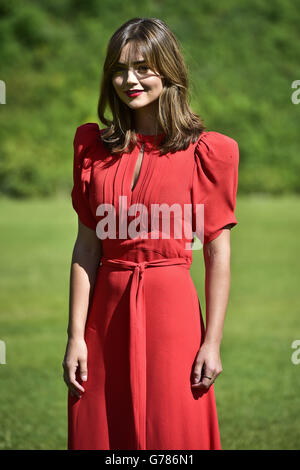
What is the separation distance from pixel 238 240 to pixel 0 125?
43.0 ft

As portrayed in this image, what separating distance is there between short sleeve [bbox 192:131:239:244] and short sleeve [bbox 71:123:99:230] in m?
0.30

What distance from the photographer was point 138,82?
203 centimetres

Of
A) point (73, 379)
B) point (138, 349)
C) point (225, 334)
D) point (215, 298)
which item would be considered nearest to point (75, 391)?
point (73, 379)

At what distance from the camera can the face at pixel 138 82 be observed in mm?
2021

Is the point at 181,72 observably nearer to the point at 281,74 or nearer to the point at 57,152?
the point at 57,152

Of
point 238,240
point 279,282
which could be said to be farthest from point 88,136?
point 238,240

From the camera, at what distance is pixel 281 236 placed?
49.9ft

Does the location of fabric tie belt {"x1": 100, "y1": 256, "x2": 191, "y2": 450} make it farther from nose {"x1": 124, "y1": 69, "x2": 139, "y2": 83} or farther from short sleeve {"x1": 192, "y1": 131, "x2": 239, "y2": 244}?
nose {"x1": 124, "y1": 69, "x2": 139, "y2": 83}

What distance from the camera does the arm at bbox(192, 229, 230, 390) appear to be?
1993 millimetres

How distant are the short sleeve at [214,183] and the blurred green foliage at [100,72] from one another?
2014cm

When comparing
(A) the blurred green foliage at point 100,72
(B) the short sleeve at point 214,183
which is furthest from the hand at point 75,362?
(A) the blurred green foliage at point 100,72

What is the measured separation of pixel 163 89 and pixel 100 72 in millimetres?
24994

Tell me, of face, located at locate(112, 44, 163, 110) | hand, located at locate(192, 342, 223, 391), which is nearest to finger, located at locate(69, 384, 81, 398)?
hand, located at locate(192, 342, 223, 391)

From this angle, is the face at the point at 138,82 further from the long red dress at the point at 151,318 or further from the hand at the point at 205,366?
the hand at the point at 205,366
